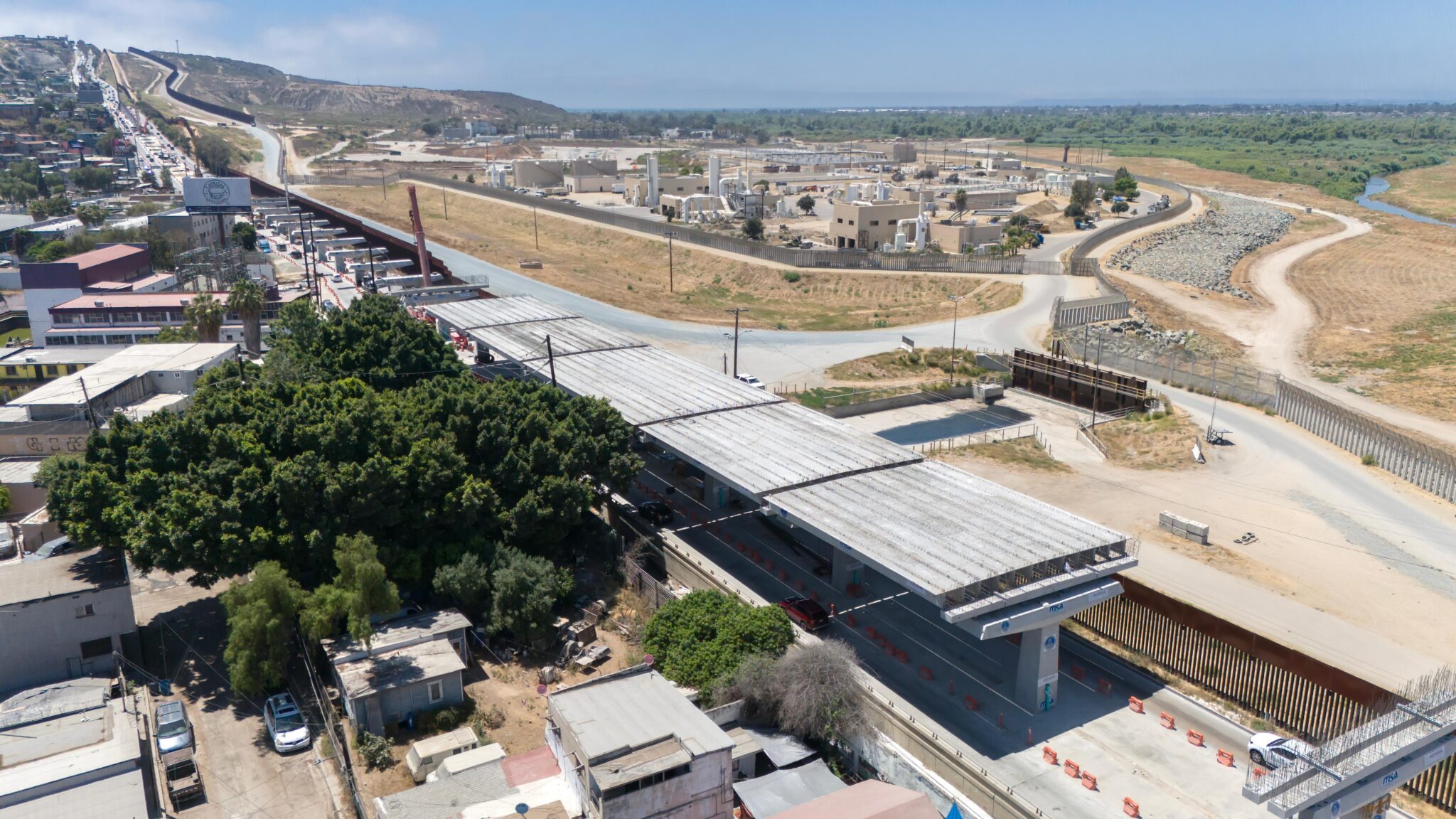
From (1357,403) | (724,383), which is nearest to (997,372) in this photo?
(1357,403)

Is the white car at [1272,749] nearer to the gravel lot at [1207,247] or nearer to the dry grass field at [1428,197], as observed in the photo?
the gravel lot at [1207,247]

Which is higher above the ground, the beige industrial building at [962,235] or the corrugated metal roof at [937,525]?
the beige industrial building at [962,235]

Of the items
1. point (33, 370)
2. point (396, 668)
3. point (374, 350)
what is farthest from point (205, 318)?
point (396, 668)

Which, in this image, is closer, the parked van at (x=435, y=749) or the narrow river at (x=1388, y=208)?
the parked van at (x=435, y=749)

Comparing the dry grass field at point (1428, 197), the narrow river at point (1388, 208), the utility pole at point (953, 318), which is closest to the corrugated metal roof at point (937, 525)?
the utility pole at point (953, 318)

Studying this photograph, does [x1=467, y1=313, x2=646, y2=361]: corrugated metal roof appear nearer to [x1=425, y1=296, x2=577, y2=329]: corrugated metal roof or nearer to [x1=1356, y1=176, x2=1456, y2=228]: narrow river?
[x1=425, y1=296, x2=577, y2=329]: corrugated metal roof

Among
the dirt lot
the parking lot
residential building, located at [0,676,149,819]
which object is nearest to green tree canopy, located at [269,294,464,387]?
the parking lot

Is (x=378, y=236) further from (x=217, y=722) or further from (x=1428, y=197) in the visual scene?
(x=1428, y=197)
